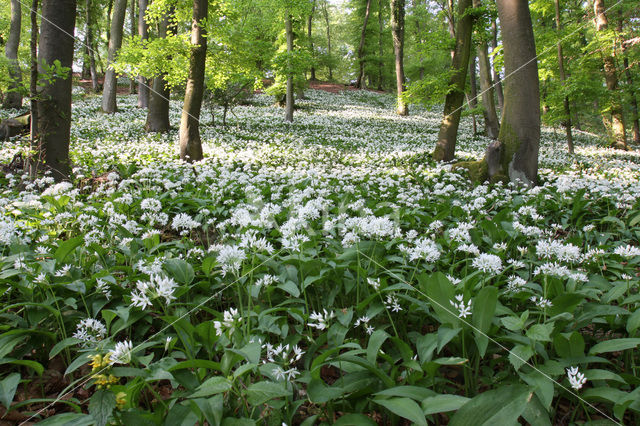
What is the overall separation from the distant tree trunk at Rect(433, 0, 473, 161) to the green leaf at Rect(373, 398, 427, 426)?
870cm

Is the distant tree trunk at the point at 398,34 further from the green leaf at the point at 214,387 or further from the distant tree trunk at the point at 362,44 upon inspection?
the green leaf at the point at 214,387

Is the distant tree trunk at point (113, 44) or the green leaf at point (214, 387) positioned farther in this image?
the distant tree trunk at point (113, 44)

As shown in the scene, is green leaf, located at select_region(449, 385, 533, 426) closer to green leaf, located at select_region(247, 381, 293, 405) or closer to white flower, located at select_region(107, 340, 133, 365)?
green leaf, located at select_region(247, 381, 293, 405)

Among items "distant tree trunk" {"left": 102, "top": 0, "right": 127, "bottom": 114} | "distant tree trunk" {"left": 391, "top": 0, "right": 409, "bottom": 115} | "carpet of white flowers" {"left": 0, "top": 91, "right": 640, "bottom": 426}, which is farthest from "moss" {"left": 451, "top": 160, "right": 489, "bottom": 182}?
"distant tree trunk" {"left": 391, "top": 0, "right": 409, "bottom": 115}

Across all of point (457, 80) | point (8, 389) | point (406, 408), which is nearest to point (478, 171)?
point (457, 80)

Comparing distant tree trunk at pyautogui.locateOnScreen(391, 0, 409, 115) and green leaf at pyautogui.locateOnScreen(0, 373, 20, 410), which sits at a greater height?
distant tree trunk at pyautogui.locateOnScreen(391, 0, 409, 115)

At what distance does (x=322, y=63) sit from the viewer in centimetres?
3950

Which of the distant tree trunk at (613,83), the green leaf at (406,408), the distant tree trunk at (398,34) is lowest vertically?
the green leaf at (406,408)

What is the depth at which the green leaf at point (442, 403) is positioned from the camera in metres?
1.24

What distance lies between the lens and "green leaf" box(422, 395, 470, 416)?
1.24 m

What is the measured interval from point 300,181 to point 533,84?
4771 mm

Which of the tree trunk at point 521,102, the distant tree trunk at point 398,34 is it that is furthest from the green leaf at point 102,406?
the distant tree trunk at point 398,34

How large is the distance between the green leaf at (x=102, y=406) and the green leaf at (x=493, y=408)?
126 cm

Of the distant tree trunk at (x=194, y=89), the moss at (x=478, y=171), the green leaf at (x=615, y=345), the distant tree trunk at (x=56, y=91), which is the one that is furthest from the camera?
the distant tree trunk at (x=194, y=89)
